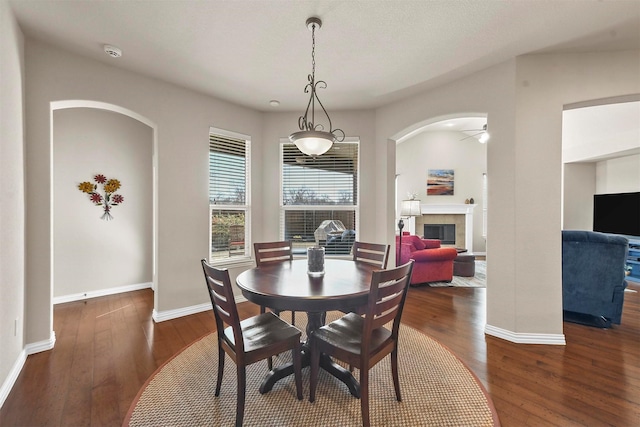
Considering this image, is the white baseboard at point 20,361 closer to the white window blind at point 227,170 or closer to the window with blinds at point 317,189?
the white window blind at point 227,170

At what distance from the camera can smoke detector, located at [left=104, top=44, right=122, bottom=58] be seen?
249 centimetres

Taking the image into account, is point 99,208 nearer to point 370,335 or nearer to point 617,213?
point 370,335

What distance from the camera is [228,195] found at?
153 inches

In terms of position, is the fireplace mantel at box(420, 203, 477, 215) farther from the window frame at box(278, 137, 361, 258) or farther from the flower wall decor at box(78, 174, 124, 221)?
the flower wall decor at box(78, 174, 124, 221)

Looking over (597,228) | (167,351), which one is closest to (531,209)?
(167,351)

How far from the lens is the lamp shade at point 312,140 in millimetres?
2088

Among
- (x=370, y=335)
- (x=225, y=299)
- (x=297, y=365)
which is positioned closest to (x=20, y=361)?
(x=225, y=299)

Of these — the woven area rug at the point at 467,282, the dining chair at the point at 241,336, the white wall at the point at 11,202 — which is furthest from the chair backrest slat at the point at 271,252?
the woven area rug at the point at 467,282

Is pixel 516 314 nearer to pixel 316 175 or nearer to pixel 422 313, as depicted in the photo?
pixel 422 313

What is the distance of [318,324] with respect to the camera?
2217 mm

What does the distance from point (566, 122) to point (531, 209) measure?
3.74 meters

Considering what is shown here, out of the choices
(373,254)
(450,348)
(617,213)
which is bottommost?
(450,348)

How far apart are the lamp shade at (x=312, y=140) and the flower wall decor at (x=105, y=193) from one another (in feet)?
11.3

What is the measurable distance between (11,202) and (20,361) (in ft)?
4.18
